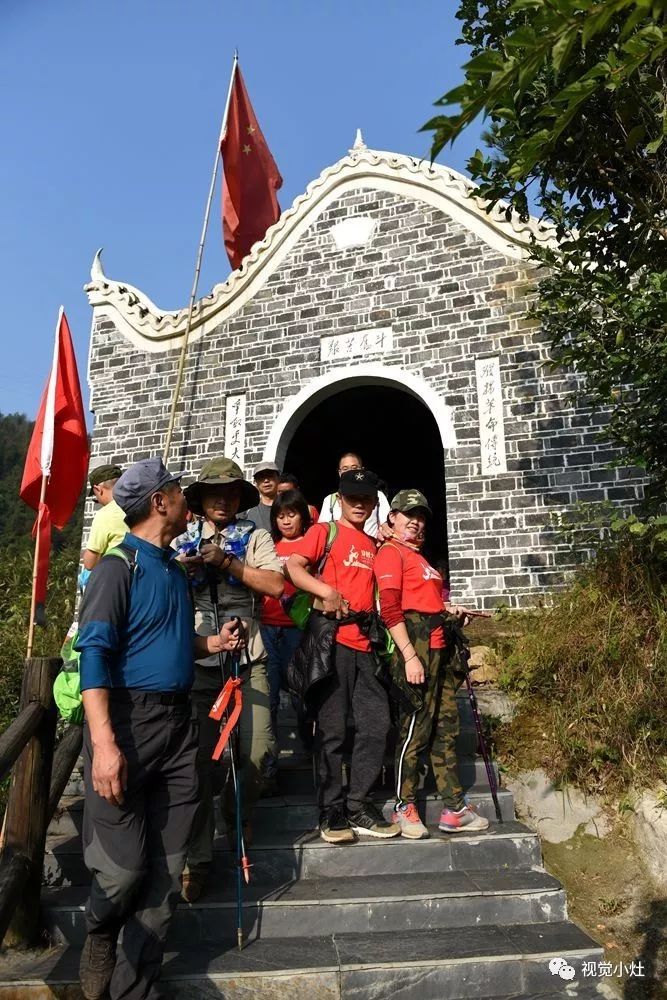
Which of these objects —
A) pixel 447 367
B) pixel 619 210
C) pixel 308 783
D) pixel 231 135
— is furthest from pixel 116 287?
pixel 308 783

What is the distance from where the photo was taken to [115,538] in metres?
3.72

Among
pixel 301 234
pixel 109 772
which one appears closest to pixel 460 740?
pixel 109 772

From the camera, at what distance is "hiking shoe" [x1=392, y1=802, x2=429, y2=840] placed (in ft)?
12.3

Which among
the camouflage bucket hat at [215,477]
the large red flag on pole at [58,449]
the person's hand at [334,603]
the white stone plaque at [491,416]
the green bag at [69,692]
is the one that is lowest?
the green bag at [69,692]

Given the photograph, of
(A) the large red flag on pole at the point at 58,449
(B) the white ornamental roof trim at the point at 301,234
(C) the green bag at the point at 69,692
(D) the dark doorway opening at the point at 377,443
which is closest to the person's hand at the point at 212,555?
(C) the green bag at the point at 69,692

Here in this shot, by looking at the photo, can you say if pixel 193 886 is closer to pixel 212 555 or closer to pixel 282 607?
pixel 212 555

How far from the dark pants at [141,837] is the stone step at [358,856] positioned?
1030 millimetres

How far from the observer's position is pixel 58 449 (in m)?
6.62

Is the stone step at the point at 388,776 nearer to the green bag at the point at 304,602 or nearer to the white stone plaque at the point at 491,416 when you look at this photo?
the green bag at the point at 304,602

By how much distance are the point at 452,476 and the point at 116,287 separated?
201 inches

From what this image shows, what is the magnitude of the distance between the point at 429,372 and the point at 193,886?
20.5ft

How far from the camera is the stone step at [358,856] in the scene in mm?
3658

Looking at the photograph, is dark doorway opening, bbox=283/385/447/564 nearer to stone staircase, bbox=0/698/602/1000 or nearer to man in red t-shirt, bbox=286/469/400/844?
man in red t-shirt, bbox=286/469/400/844

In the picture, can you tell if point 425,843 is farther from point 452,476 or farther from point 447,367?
point 447,367
